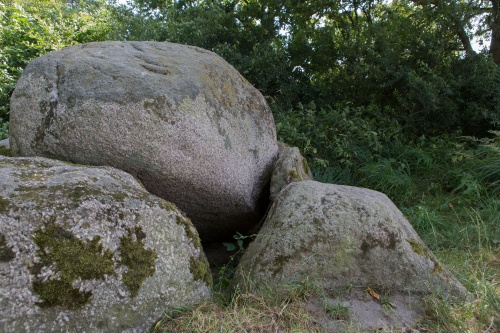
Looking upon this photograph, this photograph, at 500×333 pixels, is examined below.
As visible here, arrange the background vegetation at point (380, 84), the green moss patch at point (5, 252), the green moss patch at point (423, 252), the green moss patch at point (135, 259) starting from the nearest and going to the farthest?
the green moss patch at point (5, 252), the green moss patch at point (135, 259), the green moss patch at point (423, 252), the background vegetation at point (380, 84)

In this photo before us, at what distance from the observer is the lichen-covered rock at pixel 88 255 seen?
6.53 ft

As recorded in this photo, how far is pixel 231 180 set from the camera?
339 cm

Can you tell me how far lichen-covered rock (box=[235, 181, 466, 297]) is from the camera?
271 centimetres

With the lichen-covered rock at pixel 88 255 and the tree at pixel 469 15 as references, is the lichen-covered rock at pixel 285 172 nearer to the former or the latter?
the lichen-covered rock at pixel 88 255

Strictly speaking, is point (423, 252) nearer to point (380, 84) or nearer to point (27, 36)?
point (380, 84)

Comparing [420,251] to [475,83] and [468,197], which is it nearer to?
[468,197]

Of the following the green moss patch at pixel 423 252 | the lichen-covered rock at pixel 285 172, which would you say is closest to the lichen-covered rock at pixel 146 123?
the lichen-covered rock at pixel 285 172

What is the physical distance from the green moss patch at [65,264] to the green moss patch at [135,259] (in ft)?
0.24

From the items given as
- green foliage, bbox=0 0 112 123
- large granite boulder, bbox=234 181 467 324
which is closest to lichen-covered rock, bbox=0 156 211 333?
large granite boulder, bbox=234 181 467 324

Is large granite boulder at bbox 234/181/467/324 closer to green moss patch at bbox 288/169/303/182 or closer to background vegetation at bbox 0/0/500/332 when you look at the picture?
green moss patch at bbox 288/169/303/182

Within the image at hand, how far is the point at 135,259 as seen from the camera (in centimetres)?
225

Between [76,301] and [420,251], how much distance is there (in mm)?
2004

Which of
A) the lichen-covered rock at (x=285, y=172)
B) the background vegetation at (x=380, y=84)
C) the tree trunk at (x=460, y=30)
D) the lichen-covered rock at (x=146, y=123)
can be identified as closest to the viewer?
the lichen-covered rock at (x=146, y=123)

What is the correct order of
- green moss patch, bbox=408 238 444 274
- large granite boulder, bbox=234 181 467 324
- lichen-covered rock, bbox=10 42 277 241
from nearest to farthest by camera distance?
large granite boulder, bbox=234 181 467 324
green moss patch, bbox=408 238 444 274
lichen-covered rock, bbox=10 42 277 241
